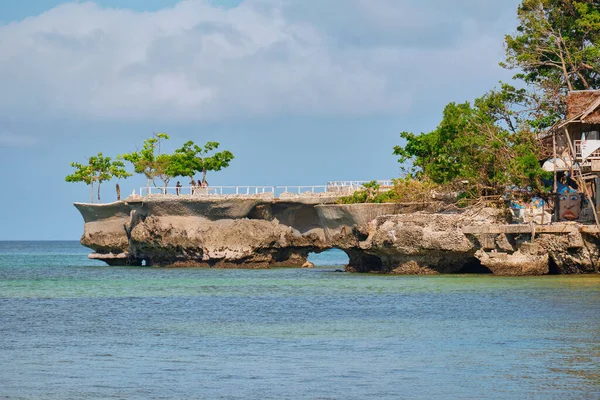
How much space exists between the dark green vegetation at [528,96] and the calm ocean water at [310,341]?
7555 millimetres

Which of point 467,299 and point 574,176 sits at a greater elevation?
point 574,176

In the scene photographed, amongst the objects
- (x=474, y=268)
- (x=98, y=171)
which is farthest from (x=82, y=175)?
(x=474, y=268)

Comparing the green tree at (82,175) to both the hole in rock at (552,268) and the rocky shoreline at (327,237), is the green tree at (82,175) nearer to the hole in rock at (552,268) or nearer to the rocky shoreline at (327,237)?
the rocky shoreline at (327,237)

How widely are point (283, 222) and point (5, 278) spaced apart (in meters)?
16.2

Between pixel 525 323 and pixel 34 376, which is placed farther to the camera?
pixel 525 323

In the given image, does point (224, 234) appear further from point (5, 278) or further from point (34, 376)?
point (34, 376)

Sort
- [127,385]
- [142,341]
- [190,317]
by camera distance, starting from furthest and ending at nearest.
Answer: [190,317], [142,341], [127,385]

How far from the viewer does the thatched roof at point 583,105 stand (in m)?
41.6

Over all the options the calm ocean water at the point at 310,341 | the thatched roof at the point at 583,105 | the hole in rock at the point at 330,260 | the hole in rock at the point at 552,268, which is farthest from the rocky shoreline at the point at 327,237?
the hole in rock at the point at 330,260

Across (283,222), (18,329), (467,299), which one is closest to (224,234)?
(283,222)

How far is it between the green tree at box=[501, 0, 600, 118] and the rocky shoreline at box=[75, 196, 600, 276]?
7.85m

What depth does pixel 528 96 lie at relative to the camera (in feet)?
162

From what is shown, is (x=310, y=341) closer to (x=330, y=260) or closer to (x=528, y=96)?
(x=528, y=96)

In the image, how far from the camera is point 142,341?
2416 cm
